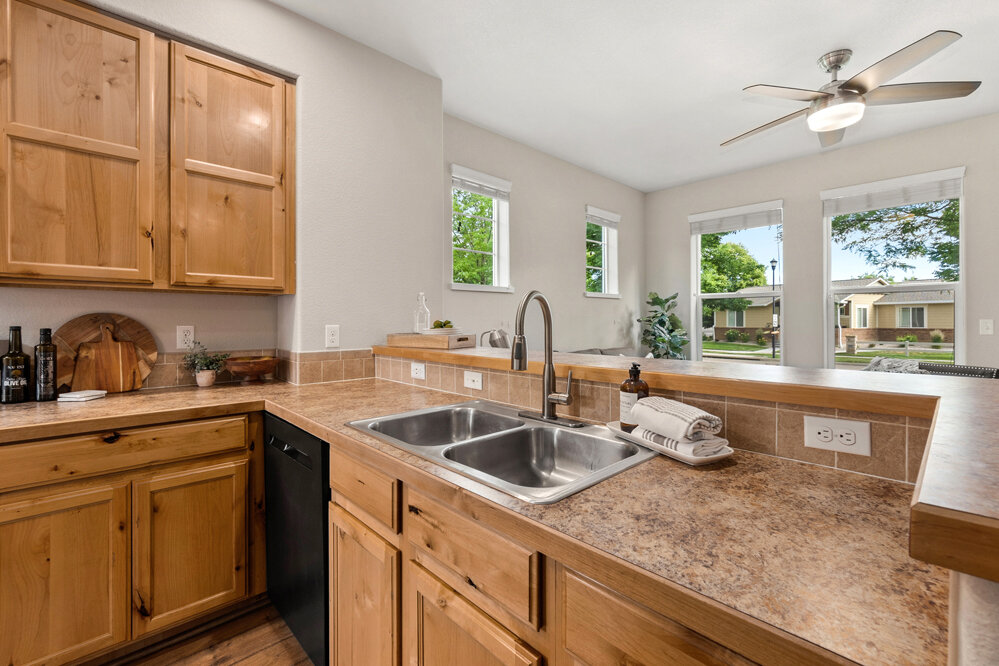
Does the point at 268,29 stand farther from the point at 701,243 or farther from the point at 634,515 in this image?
the point at 701,243

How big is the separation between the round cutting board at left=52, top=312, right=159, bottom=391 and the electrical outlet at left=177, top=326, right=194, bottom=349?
0.33 ft

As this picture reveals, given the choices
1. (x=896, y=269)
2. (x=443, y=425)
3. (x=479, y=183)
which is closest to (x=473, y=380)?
(x=443, y=425)

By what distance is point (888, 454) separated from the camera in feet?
3.01

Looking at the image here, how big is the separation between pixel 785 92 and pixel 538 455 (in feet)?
8.22

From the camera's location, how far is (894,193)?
4.12m

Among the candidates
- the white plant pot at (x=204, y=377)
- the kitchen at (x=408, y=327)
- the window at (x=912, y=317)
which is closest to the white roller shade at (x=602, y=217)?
the kitchen at (x=408, y=327)

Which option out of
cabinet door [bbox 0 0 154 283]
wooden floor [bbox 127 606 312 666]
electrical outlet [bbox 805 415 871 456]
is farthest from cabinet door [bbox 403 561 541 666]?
cabinet door [bbox 0 0 154 283]

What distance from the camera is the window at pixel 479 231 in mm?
3684

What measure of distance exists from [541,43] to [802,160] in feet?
11.6

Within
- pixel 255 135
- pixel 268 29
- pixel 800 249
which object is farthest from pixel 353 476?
pixel 800 249

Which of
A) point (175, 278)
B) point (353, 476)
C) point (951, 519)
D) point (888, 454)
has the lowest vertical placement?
point (353, 476)

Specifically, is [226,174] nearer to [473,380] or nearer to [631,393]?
[473,380]

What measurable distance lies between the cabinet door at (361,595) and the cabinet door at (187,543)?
67 cm

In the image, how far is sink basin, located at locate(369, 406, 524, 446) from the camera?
1.48m
